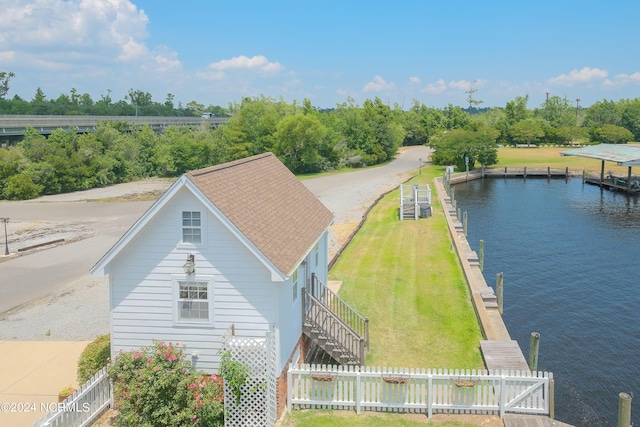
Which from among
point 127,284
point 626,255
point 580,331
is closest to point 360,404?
point 127,284

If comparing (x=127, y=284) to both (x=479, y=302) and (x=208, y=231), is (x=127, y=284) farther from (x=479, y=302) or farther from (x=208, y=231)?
(x=479, y=302)

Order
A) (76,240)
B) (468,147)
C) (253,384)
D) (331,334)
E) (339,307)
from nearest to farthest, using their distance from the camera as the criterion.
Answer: (253,384) → (331,334) → (339,307) → (76,240) → (468,147)

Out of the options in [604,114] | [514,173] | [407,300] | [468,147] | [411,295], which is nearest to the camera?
[407,300]

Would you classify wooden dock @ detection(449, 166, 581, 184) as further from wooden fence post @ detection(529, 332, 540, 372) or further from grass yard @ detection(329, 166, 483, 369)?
wooden fence post @ detection(529, 332, 540, 372)

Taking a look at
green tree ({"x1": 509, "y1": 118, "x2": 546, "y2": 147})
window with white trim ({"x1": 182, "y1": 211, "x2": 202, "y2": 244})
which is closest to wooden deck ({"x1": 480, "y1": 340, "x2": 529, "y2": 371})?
window with white trim ({"x1": 182, "y1": 211, "x2": 202, "y2": 244})

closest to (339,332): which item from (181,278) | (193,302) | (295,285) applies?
(295,285)

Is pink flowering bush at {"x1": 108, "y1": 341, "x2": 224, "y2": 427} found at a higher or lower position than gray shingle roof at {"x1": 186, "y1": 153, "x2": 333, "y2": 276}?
lower

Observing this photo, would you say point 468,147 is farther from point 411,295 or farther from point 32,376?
point 32,376
